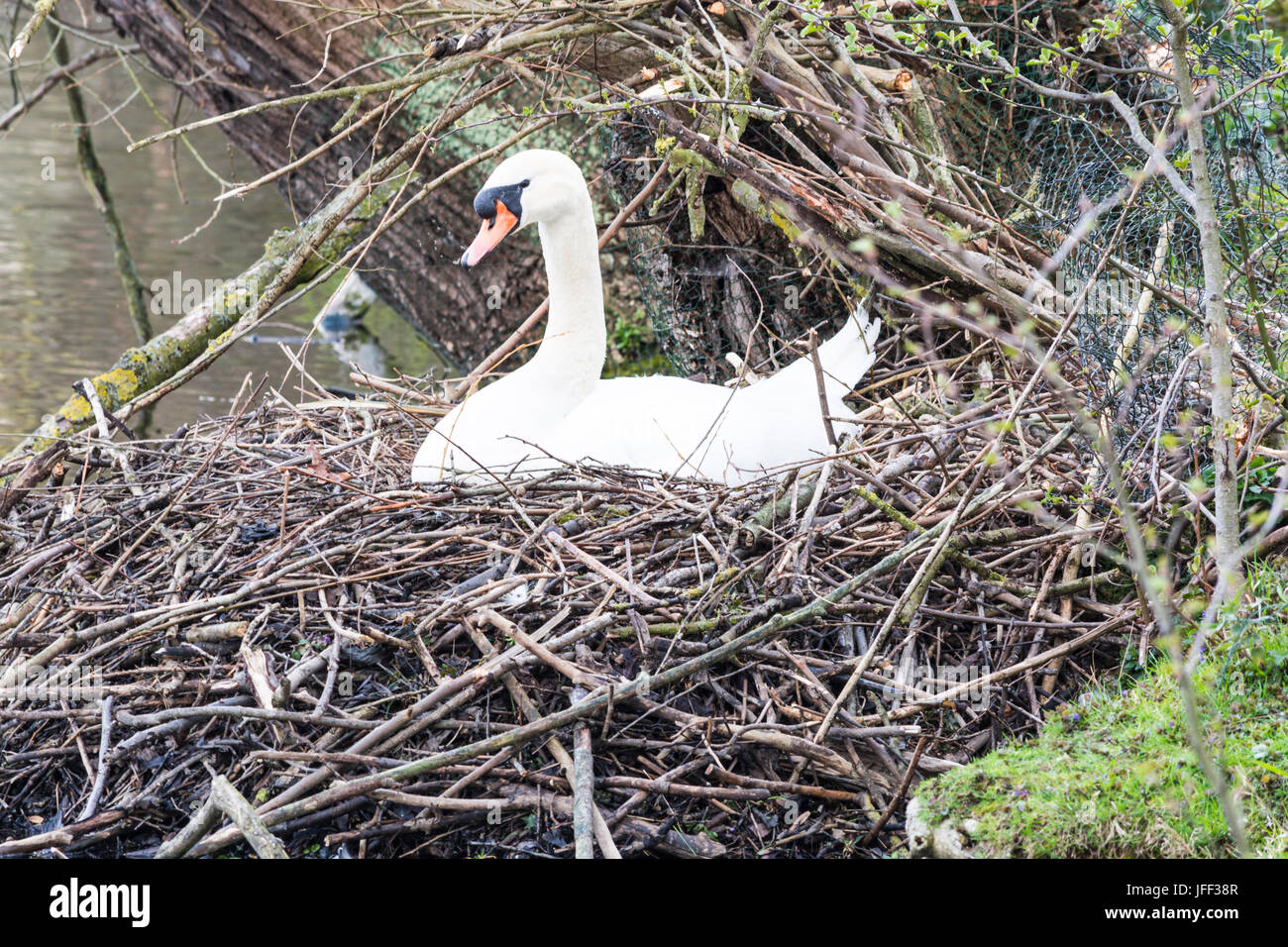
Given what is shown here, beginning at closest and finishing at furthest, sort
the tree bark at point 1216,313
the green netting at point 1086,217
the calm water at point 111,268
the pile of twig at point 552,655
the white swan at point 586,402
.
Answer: the tree bark at point 1216,313 → the pile of twig at point 552,655 → the green netting at point 1086,217 → the white swan at point 586,402 → the calm water at point 111,268

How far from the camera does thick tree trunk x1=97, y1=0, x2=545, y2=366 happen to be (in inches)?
227

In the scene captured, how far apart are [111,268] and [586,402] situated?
29.1 feet

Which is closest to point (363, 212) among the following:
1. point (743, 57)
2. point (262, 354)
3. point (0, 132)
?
point (743, 57)

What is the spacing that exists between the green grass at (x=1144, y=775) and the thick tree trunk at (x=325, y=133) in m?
3.75

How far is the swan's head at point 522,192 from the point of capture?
13.1ft

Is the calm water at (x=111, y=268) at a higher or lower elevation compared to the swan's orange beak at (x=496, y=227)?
higher

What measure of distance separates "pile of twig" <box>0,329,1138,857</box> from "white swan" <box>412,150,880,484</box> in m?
0.18

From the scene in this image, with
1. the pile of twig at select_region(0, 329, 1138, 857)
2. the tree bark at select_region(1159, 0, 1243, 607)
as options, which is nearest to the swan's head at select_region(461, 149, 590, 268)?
the pile of twig at select_region(0, 329, 1138, 857)

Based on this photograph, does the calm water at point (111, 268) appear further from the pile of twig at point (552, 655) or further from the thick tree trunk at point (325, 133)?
the pile of twig at point (552, 655)

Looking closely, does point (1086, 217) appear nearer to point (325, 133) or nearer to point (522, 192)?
point (522, 192)

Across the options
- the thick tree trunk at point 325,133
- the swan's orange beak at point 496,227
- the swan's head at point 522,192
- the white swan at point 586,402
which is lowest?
the white swan at point 586,402

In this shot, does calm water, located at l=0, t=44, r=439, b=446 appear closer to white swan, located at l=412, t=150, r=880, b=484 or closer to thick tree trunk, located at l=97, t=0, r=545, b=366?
thick tree trunk, located at l=97, t=0, r=545, b=366

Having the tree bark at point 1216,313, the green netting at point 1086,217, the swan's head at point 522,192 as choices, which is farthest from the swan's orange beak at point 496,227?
the tree bark at point 1216,313
